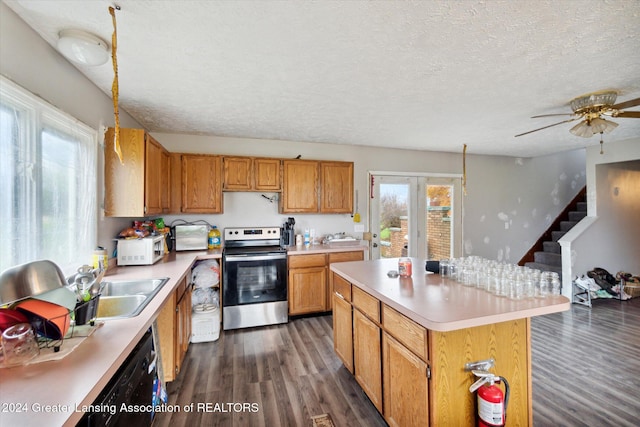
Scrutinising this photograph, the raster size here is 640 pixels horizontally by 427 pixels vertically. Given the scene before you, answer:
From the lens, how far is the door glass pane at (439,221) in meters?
Answer: 4.64

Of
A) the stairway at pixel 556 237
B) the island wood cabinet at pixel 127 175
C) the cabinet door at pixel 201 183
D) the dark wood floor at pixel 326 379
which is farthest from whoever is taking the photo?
the stairway at pixel 556 237

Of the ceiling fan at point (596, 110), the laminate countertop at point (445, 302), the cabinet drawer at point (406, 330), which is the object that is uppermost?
the ceiling fan at point (596, 110)

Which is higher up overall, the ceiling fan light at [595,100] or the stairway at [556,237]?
the ceiling fan light at [595,100]

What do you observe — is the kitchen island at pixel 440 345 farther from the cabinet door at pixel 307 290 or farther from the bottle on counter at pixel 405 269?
the cabinet door at pixel 307 290

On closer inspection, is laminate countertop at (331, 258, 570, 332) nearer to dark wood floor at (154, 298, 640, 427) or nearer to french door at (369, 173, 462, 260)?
dark wood floor at (154, 298, 640, 427)

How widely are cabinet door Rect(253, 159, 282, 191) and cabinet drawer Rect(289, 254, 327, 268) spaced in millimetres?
978

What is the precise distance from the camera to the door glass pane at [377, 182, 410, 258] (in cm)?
442

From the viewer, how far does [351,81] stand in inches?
82.7

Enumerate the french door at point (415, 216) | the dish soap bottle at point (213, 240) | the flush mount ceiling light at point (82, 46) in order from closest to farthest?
1. the flush mount ceiling light at point (82, 46)
2. the dish soap bottle at point (213, 240)
3. the french door at point (415, 216)

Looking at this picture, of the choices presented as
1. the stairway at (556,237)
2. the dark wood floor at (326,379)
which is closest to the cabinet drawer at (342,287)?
the dark wood floor at (326,379)

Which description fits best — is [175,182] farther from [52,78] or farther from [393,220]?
[393,220]

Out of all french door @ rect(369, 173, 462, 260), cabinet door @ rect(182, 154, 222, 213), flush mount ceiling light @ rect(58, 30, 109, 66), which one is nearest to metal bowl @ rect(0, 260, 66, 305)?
flush mount ceiling light @ rect(58, 30, 109, 66)

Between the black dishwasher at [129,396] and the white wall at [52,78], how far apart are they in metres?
1.18

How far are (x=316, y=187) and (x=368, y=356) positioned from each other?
240 centimetres
